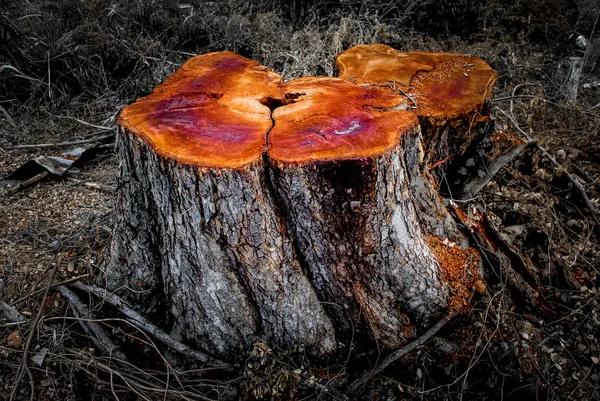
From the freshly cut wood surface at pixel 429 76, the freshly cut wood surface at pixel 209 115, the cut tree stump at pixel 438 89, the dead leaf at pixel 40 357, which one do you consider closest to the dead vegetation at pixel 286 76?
the dead leaf at pixel 40 357

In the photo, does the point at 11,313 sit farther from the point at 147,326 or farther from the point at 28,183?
the point at 28,183

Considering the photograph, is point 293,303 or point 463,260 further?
point 463,260

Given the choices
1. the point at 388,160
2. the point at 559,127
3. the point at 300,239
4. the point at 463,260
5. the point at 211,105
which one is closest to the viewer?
the point at 388,160

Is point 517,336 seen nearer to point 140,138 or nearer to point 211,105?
point 211,105

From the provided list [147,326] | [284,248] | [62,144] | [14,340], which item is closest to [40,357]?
[14,340]

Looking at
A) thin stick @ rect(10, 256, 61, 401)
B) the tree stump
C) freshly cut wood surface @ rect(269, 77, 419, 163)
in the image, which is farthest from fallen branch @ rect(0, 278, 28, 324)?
freshly cut wood surface @ rect(269, 77, 419, 163)

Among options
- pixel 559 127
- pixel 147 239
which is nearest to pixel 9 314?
pixel 147 239
